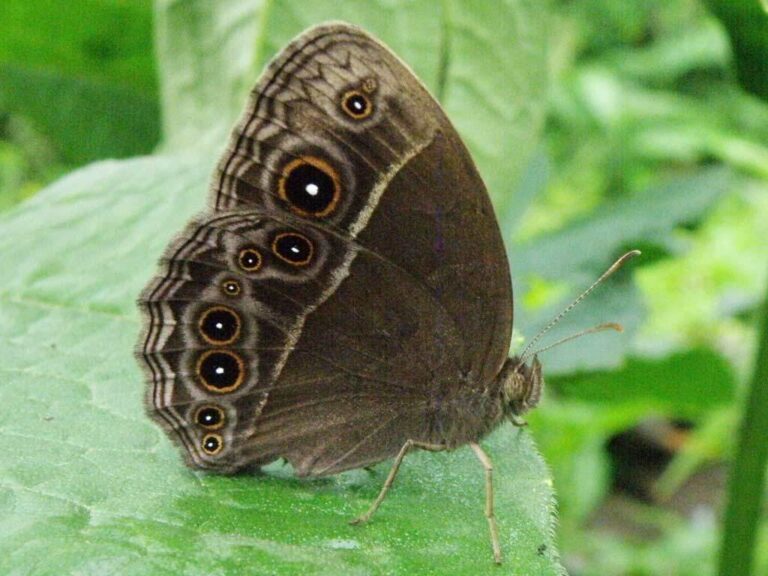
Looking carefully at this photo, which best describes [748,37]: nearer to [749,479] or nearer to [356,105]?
[356,105]

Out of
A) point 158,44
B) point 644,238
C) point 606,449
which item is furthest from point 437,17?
point 606,449

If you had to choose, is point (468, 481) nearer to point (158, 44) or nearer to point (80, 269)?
point (80, 269)

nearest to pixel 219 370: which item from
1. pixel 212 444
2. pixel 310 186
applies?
pixel 212 444

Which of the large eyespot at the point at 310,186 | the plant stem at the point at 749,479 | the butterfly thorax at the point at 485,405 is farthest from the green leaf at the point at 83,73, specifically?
the plant stem at the point at 749,479

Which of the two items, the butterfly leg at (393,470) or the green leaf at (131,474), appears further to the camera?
the butterfly leg at (393,470)

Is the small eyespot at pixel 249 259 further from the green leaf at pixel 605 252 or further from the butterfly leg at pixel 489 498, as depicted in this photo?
the green leaf at pixel 605 252

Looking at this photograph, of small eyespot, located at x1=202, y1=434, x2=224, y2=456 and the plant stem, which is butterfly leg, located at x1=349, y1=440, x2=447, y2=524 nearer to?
small eyespot, located at x1=202, y1=434, x2=224, y2=456
